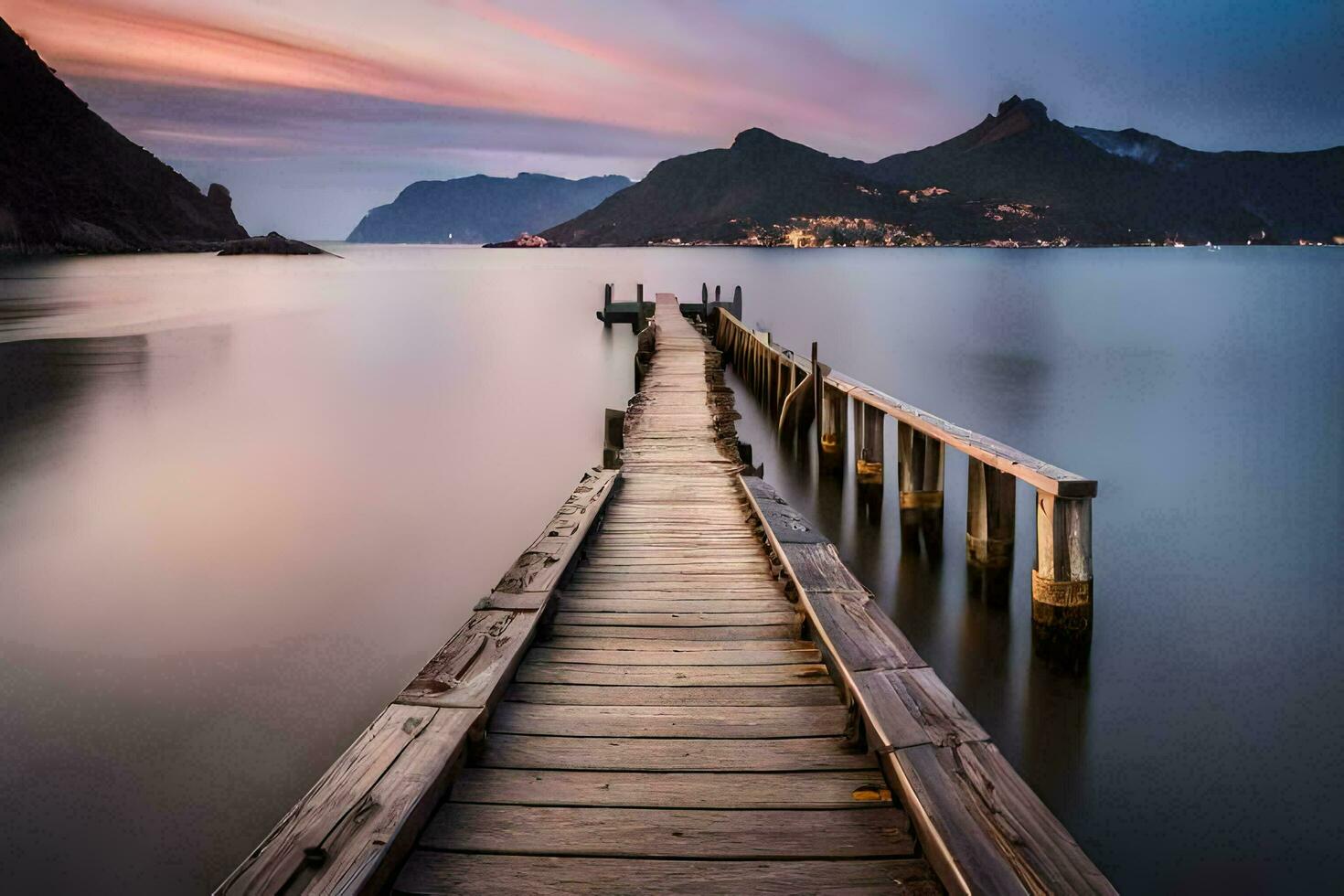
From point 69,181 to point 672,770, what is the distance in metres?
164

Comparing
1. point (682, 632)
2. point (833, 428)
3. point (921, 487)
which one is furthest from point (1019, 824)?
point (833, 428)

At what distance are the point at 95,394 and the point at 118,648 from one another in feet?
45.9

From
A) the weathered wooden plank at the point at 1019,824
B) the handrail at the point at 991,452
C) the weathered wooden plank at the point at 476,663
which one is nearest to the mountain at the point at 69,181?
the handrail at the point at 991,452

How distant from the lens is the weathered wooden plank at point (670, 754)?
3.02 meters

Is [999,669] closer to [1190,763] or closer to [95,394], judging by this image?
[1190,763]

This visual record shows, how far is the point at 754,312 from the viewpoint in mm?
42812

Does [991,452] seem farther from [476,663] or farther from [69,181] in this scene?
[69,181]

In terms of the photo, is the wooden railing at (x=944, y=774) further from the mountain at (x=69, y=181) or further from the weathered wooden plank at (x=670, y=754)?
the mountain at (x=69, y=181)

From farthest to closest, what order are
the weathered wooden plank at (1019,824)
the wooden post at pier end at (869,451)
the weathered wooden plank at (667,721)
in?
the wooden post at pier end at (869,451) → the weathered wooden plank at (667,721) → the weathered wooden plank at (1019,824)

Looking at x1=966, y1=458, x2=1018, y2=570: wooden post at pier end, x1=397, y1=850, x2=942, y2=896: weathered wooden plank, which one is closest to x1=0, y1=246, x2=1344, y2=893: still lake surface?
x1=966, y1=458, x2=1018, y2=570: wooden post at pier end

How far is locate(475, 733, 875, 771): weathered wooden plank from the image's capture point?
9.89 feet

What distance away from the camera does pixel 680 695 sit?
360 centimetres

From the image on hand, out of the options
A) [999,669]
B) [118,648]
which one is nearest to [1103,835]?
[999,669]

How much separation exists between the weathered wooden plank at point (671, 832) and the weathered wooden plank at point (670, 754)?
25 cm
